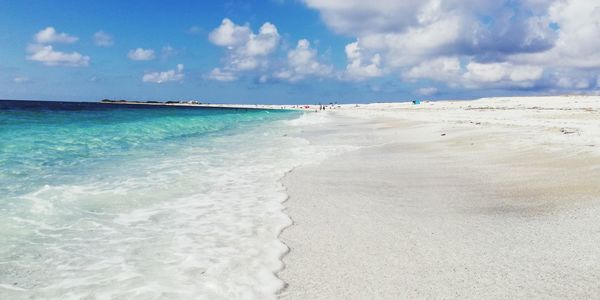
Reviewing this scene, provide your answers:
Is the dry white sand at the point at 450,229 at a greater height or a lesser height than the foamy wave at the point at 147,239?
greater

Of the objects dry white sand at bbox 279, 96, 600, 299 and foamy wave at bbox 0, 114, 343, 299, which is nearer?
dry white sand at bbox 279, 96, 600, 299

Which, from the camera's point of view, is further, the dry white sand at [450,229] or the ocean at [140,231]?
the ocean at [140,231]

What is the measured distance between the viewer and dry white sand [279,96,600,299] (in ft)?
12.4

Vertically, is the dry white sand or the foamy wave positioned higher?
the dry white sand

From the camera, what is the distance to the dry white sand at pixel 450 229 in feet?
12.4

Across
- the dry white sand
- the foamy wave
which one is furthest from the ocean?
the dry white sand

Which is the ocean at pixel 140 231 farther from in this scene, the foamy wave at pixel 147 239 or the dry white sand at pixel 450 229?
the dry white sand at pixel 450 229

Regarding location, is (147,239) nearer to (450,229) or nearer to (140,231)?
(140,231)

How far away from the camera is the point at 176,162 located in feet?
40.4

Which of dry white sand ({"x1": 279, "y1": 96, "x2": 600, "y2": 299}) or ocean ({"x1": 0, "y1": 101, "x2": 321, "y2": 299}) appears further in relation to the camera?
ocean ({"x1": 0, "y1": 101, "x2": 321, "y2": 299})

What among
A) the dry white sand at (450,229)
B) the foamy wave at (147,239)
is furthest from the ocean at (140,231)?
the dry white sand at (450,229)

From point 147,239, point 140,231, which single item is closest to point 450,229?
point 147,239

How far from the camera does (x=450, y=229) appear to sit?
5.40 m

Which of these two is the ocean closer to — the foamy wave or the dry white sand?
the foamy wave
